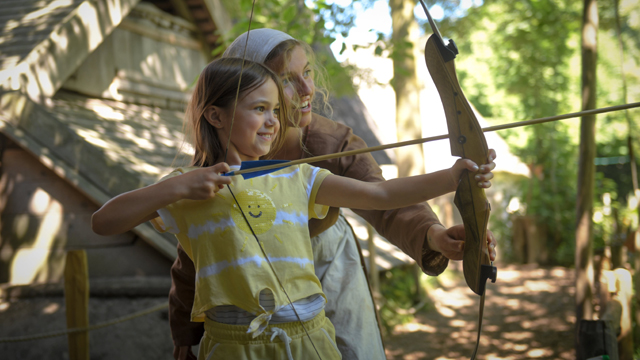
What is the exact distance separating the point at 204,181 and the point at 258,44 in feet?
2.63

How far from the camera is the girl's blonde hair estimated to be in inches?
63.6

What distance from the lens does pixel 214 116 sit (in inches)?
65.4

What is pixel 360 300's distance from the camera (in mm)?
1998

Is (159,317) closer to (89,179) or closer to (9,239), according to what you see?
(89,179)

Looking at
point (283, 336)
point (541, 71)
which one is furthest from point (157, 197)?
point (541, 71)

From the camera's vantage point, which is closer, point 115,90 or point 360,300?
point 360,300

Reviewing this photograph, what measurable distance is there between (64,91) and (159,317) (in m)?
2.89

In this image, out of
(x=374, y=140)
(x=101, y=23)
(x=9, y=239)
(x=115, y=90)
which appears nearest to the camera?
(x=9, y=239)

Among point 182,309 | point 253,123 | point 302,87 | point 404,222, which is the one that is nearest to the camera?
point 253,123

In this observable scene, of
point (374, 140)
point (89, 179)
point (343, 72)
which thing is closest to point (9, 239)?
point (89, 179)

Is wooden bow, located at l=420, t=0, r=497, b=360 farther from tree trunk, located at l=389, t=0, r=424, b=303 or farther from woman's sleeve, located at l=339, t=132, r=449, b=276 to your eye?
tree trunk, located at l=389, t=0, r=424, b=303

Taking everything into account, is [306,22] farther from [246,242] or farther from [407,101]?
[246,242]

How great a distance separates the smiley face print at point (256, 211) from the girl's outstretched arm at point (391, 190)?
166mm

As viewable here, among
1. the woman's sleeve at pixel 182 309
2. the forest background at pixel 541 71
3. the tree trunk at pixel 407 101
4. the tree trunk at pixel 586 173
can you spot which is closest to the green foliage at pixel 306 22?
the forest background at pixel 541 71
